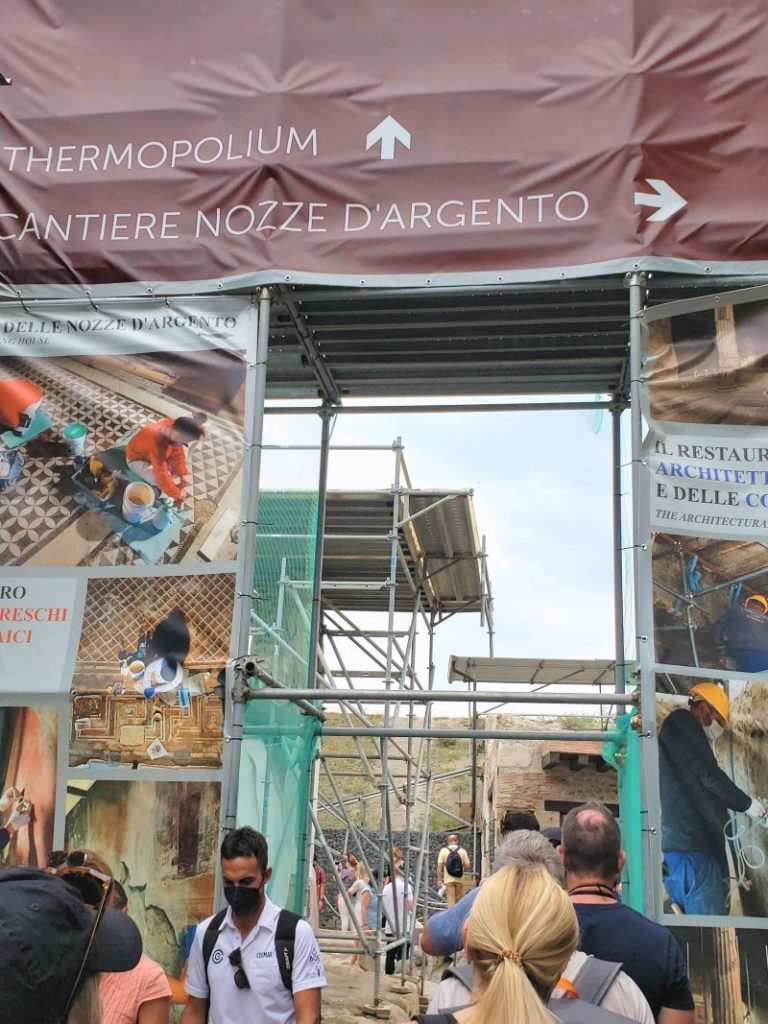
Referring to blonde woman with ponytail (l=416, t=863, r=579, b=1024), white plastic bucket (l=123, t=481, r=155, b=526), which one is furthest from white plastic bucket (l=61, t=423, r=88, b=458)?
blonde woman with ponytail (l=416, t=863, r=579, b=1024)

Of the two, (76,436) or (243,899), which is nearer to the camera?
(243,899)

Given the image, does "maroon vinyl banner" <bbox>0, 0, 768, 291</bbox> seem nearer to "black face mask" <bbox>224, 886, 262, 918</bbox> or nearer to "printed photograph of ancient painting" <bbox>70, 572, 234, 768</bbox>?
"printed photograph of ancient painting" <bbox>70, 572, 234, 768</bbox>

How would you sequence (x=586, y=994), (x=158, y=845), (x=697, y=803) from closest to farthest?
(x=586, y=994) < (x=697, y=803) < (x=158, y=845)

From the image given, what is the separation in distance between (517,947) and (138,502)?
4.41 meters

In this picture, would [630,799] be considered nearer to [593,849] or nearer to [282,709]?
[282,709]

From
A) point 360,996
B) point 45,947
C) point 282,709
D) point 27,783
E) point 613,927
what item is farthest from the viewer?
point 360,996

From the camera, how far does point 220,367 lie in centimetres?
638

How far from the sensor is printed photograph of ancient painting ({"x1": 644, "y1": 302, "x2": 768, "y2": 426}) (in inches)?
234

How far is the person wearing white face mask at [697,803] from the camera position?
17.2 ft

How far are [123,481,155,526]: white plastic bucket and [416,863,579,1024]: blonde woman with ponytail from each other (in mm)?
4196

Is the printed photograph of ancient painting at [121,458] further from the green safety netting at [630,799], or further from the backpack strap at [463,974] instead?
the backpack strap at [463,974]

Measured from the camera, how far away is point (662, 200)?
6.12m

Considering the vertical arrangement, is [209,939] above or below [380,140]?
below

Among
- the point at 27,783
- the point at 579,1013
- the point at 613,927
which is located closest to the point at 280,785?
the point at 27,783
